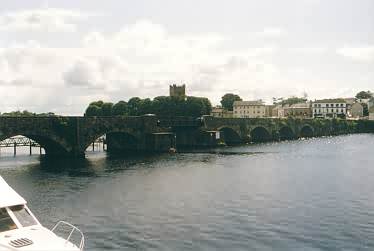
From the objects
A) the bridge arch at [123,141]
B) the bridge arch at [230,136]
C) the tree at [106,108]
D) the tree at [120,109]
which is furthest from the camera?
the tree at [106,108]

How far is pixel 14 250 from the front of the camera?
17.6 meters

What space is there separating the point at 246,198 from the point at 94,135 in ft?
184

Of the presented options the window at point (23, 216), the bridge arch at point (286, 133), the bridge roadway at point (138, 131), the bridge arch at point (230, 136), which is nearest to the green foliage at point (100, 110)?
the bridge arch at point (230, 136)

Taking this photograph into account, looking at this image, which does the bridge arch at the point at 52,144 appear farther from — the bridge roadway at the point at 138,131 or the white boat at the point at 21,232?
the white boat at the point at 21,232

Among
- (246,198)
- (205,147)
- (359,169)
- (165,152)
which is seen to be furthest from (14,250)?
(205,147)

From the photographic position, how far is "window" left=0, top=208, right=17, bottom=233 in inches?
778

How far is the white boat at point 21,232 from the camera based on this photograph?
1798 cm

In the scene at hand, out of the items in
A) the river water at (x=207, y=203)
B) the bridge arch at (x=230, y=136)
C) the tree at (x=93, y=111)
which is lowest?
the river water at (x=207, y=203)

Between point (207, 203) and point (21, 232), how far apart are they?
93.5ft

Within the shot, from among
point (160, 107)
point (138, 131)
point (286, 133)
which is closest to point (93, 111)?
point (160, 107)

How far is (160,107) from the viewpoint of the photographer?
18712 centimetres

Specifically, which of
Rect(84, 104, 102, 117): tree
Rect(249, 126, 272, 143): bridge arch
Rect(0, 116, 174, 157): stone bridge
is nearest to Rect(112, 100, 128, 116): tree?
Rect(84, 104, 102, 117): tree

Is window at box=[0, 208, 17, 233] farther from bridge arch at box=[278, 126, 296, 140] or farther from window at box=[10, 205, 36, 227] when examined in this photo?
bridge arch at box=[278, 126, 296, 140]

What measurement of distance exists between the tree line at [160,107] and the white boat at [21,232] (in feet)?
530
